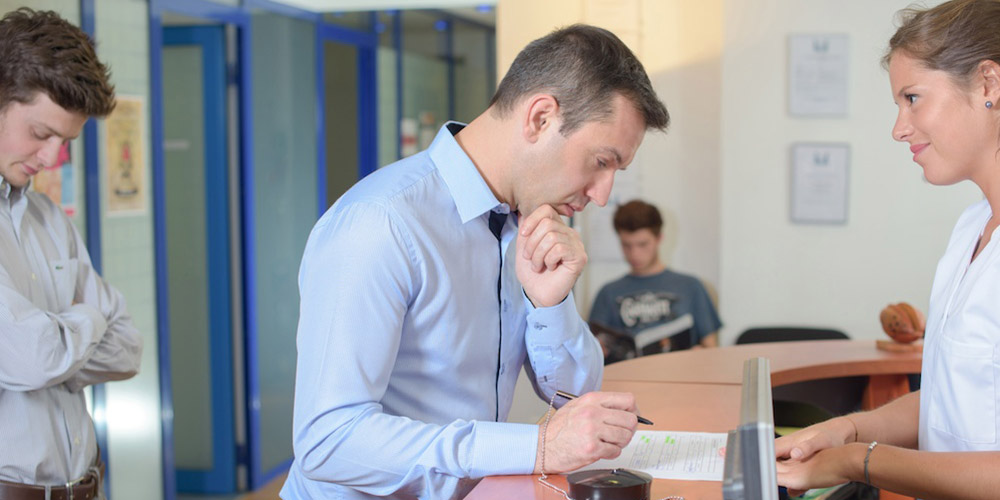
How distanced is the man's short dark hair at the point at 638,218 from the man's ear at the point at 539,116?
11.0ft

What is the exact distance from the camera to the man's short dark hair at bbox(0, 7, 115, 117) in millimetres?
2393

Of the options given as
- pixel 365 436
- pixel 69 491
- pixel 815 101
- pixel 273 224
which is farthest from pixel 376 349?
pixel 273 224

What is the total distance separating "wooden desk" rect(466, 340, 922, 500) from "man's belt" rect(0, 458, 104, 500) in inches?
47.4

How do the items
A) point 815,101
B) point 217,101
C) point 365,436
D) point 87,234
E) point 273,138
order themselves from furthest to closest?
1. point 273,138
2. point 217,101
3. point 815,101
4. point 87,234
5. point 365,436

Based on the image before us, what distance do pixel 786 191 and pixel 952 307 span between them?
341 centimetres

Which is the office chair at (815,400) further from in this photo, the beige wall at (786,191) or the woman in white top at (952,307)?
the beige wall at (786,191)

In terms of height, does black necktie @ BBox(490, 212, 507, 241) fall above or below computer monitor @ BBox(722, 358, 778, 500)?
above

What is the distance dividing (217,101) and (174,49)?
40 cm

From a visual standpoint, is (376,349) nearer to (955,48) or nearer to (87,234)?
(955,48)

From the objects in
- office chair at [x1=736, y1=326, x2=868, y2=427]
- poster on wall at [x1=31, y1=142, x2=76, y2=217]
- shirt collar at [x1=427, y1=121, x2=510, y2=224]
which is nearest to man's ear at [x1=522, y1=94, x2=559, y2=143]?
shirt collar at [x1=427, y1=121, x2=510, y2=224]

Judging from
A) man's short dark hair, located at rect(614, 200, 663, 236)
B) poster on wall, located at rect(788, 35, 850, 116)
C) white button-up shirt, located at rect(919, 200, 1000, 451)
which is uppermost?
poster on wall, located at rect(788, 35, 850, 116)

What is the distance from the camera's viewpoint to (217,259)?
569cm

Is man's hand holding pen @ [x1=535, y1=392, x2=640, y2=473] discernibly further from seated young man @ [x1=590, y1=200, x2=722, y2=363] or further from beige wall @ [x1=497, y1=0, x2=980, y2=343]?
beige wall @ [x1=497, y1=0, x2=980, y2=343]

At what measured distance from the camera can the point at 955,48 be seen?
1.85m
